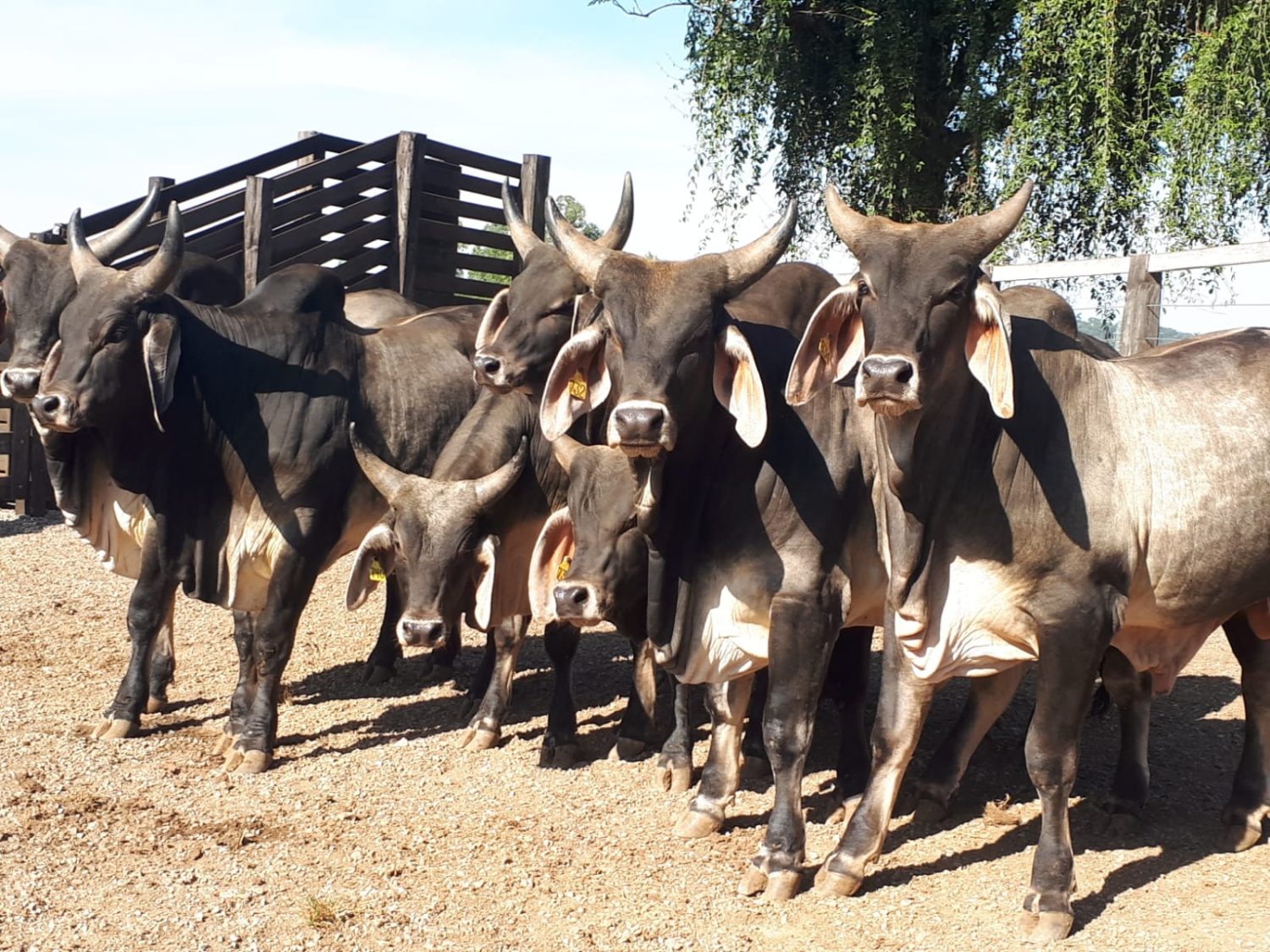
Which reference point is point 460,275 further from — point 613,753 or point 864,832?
point 864,832

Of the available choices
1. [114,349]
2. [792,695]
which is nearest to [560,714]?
[792,695]

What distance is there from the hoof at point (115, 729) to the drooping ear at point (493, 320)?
2.47 meters

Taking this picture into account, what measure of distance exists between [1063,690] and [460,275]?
30.2ft

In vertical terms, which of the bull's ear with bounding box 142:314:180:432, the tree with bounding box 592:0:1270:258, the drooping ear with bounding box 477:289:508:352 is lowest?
the bull's ear with bounding box 142:314:180:432

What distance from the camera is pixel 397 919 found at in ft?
14.5

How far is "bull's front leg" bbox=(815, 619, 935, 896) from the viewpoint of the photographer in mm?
4715

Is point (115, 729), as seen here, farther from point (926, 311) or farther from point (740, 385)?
point (926, 311)

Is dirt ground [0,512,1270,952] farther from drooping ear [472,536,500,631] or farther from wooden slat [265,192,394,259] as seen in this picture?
wooden slat [265,192,394,259]

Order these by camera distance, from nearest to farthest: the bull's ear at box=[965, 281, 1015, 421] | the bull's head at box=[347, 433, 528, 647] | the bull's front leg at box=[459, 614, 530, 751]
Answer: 1. the bull's ear at box=[965, 281, 1015, 421]
2. the bull's head at box=[347, 433, 528, 647]
3. the bull's front leg at box=[459, 614, 530, 751]

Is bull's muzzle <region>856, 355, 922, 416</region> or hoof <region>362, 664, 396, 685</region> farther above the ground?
bull's muzzle <region>856, 355, 922, 416</region>

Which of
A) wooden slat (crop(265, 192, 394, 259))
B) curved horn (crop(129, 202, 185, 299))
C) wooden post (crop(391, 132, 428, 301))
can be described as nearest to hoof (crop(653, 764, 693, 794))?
curved horn (crop(129, 202, 185, 299))

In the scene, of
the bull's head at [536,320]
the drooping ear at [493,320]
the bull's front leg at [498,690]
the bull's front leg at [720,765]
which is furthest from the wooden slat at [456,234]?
the bull's front leg at [720,765]

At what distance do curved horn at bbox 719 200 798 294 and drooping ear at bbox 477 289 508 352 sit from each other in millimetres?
1995

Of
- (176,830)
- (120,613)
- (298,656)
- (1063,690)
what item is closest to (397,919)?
(176,830)
